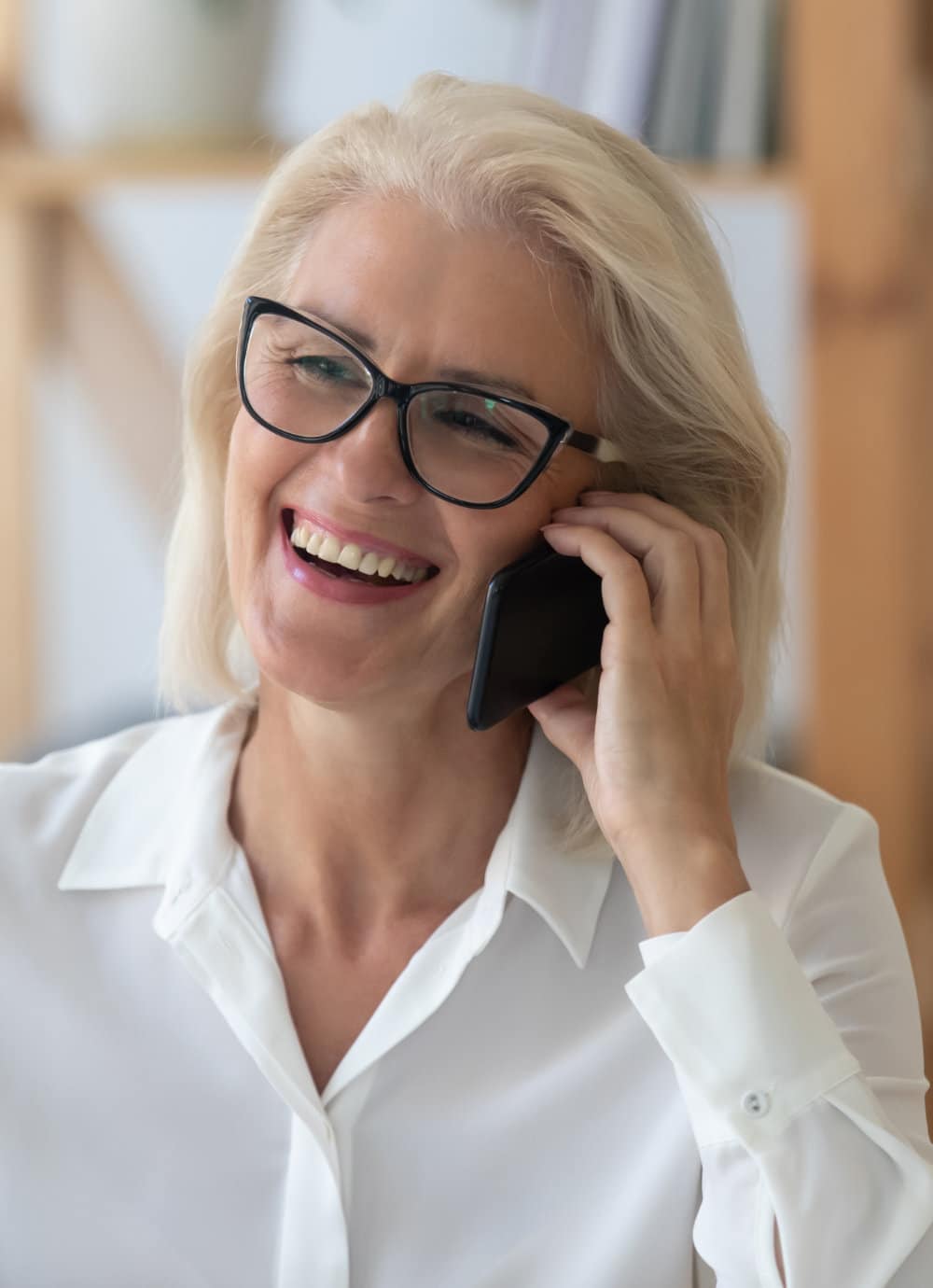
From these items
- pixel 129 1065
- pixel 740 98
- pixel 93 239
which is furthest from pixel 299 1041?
pixel 93 239

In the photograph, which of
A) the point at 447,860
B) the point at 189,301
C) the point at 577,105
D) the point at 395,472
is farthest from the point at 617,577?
the point at 189,301

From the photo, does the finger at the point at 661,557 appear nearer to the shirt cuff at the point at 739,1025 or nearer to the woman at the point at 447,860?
the woman at the point at 447,860

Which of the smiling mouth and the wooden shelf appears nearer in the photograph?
the smiling mouth

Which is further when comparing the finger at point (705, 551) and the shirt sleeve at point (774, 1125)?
the finger at point (705, 551)

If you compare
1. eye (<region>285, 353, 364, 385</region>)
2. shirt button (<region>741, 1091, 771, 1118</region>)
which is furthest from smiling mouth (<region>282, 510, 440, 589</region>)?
shirt button (<region>741, 1091, 771, 1118</region>)

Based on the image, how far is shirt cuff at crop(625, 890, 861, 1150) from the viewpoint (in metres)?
1.10

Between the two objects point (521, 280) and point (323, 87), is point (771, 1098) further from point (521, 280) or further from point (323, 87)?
point (323, 87)

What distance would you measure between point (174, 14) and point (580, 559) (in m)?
1.49

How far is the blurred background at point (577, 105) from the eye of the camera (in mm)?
2078

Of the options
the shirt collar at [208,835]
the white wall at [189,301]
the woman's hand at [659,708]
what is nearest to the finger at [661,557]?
the woman's hand at [659,708]

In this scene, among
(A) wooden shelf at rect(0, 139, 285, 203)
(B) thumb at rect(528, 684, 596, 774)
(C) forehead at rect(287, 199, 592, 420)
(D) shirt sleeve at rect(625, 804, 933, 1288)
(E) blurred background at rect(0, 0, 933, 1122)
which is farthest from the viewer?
(A) wooden shelf at rect(0, 139, 285, 203)

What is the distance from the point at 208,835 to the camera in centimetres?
136

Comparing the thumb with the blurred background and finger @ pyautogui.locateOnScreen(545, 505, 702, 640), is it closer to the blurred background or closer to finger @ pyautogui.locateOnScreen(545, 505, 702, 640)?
finger @ pyautogui.locateOnScreen(545, 505, 702, 640)

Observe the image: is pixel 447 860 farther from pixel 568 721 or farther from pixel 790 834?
pixel 790 834
